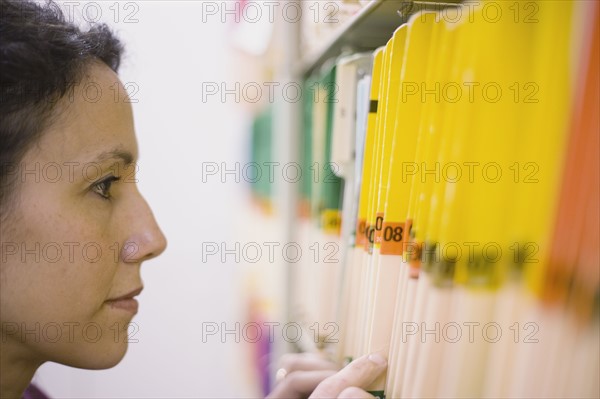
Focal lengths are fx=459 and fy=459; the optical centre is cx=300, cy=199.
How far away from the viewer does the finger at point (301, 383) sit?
2.83ft

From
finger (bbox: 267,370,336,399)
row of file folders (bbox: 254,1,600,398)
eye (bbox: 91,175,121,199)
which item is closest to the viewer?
row of file folders (bbox: 254,1,600,398)

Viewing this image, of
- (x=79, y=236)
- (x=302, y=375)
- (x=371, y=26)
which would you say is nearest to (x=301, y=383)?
(x=302, y=375)

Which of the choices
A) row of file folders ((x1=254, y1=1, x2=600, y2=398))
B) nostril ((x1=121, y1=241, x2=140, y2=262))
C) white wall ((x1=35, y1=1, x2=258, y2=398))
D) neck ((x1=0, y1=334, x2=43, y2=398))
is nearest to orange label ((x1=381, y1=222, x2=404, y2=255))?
row of file folders ((x1=254, y1=1, x2=600, y2=398))

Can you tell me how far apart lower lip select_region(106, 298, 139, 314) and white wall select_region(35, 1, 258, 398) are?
4.35ft

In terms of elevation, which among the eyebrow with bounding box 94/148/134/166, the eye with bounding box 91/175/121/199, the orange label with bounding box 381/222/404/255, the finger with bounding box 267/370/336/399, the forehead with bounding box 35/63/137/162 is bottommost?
the finger with bounding box 267/370/336/399

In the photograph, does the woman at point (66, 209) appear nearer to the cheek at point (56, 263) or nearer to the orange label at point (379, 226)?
the cheek at point (56, 263)

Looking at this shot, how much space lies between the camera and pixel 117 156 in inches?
29.5

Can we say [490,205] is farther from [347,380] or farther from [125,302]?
[125,302]

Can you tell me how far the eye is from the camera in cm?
75

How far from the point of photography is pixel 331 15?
3.72ft

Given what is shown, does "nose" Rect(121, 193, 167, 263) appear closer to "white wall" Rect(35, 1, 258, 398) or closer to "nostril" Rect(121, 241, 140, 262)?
"nostril" Rect(121, 241, 140, 262)

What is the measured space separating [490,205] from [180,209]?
6.15 feet

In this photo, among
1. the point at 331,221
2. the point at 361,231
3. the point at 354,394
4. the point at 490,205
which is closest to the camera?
the point at 490,205

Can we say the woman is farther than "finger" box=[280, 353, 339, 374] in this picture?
No
